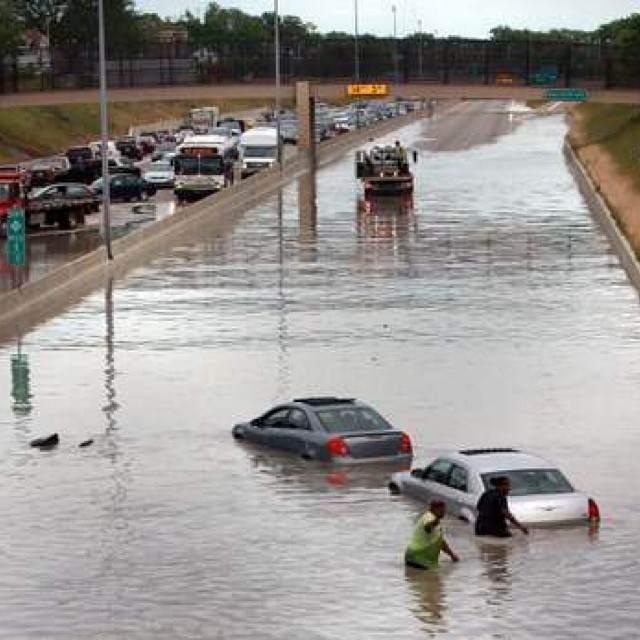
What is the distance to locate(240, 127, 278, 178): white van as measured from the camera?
362 ft

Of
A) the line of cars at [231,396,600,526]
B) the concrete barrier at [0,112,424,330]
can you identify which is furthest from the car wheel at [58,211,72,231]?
the line of cars at [231,396,600,526]

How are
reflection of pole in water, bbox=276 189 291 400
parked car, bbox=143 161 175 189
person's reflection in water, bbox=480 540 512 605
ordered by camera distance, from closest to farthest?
person's reflection in water, bbox=480 540 512 605 < reflection of pole in water, bbox=276 189 291 400 < parked car, bbox=143 161 175 189

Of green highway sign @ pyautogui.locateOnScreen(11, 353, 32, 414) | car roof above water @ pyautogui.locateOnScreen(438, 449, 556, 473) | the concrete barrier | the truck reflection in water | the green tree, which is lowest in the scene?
the truck reflection in water

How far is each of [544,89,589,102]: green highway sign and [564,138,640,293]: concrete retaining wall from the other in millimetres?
3745

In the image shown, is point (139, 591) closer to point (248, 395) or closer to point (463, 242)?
point (248, 395)

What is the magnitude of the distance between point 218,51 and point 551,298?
83236 millimetres

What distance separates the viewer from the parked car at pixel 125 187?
89.1 metres

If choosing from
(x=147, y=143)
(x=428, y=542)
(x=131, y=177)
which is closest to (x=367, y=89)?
(x=147, y=143)

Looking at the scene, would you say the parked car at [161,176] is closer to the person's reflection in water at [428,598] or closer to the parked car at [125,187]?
the parked car at [125,187]

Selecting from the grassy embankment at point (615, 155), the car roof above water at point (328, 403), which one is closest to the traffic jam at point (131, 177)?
the grassy embankment at point (615, 155)

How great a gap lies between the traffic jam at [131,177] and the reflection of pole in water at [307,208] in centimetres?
335

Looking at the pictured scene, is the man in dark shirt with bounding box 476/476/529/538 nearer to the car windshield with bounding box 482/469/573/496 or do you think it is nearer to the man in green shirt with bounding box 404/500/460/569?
the car windshield with bounding box 482/469/573/496

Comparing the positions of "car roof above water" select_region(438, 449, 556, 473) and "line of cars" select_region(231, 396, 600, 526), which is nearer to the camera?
"line of cars" select_region(231, 396, 600, 526)

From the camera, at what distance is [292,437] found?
31547mm
